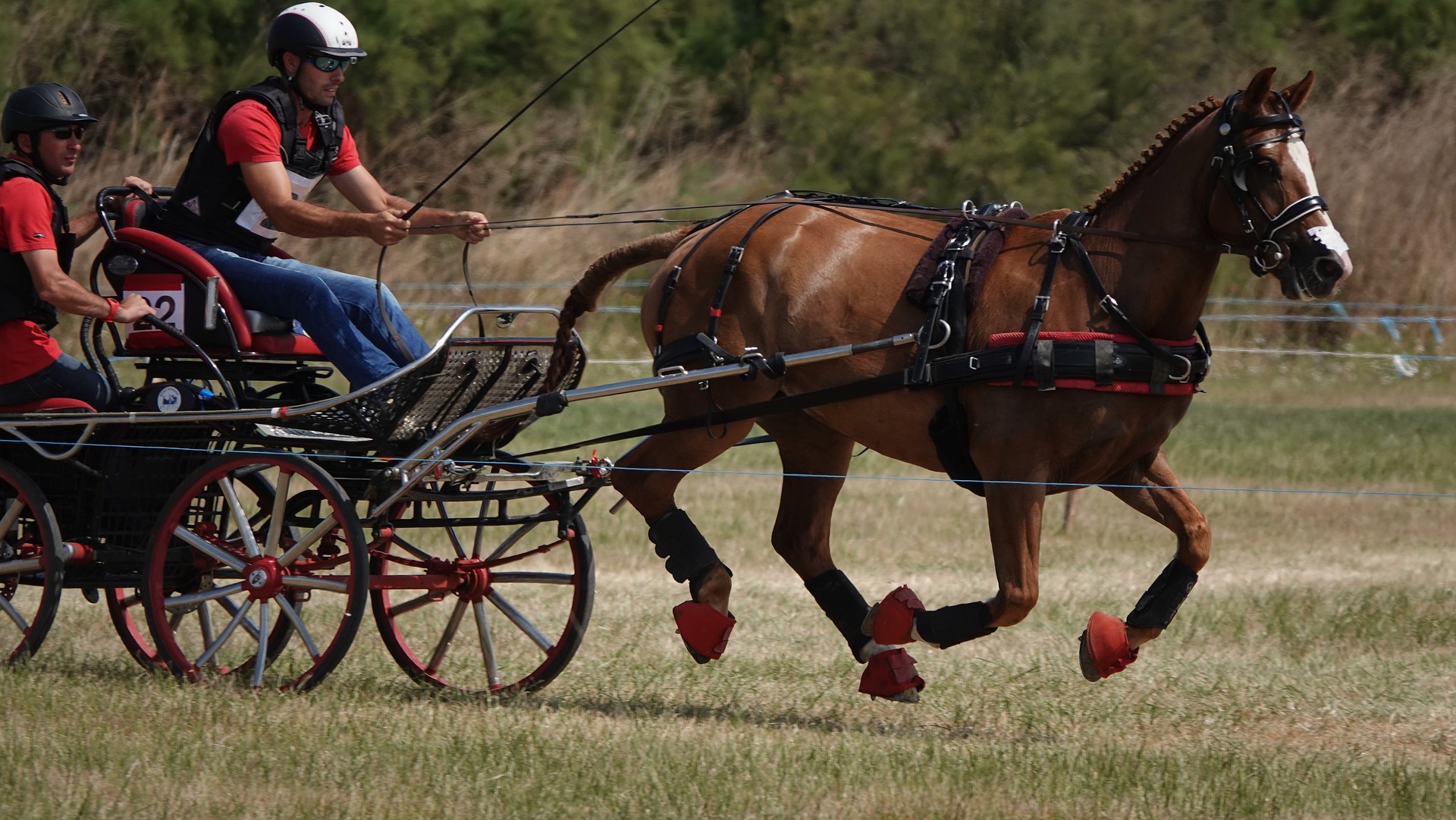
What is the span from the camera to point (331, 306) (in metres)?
6.20

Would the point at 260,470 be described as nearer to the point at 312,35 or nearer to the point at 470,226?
the point at 470,226

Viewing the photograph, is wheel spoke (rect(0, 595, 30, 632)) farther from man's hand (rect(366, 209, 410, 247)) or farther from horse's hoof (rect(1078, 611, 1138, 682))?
horse's hoof (rect(1078, 611, 1138, 682))

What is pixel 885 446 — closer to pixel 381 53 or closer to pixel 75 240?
pixel 75 240

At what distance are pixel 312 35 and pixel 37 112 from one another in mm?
1092

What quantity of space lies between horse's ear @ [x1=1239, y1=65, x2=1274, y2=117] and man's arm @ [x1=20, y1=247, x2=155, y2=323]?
382cm

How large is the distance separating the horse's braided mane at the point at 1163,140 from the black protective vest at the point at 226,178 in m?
2.94

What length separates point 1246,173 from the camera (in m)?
5.49

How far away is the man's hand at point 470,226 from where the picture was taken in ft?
20.4

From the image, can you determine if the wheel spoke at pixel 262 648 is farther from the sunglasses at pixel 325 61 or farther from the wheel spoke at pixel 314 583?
the sunglasses at pixel 325 61

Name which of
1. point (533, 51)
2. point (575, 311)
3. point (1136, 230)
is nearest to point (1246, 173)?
point (1136, 230)

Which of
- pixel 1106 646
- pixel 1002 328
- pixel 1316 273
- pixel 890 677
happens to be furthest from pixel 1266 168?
pixel 890 677

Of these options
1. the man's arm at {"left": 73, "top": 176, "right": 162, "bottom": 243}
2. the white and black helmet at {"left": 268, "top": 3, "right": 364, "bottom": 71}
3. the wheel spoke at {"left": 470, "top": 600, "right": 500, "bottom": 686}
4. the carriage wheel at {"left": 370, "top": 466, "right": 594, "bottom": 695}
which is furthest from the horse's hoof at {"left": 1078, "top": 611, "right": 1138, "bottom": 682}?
the man's arm at {"left": 73, "top": 176, "right": 162, "bottom": 243}

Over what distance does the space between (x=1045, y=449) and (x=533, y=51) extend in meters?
18.4

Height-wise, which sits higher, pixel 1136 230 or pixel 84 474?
pixel 1136 230
